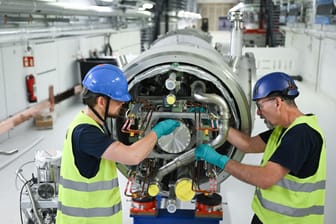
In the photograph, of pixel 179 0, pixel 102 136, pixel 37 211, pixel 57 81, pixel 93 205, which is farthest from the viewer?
pixel 179 0

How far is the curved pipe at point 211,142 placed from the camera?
5.20 feet

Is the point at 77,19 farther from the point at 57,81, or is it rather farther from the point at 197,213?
the point at 197,213

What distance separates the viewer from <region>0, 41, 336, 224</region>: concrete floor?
255cm

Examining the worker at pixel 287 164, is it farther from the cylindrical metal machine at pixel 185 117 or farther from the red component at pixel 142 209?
the red component at pixel 142 209

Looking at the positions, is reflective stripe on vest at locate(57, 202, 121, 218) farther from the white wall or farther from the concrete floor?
the white wall

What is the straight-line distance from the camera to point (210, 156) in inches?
58.6

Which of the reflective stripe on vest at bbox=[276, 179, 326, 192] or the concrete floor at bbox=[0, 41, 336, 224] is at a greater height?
the reflective stripe on vest at bbox=[276, 179, 326, 192]

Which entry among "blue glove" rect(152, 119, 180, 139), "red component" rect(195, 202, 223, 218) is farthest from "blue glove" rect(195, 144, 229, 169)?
"red component" rect(195, 202, 223, 218)

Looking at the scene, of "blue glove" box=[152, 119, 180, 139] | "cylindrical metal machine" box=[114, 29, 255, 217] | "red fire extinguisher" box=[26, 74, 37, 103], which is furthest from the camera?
"red fire extinguisher" box=[26, 74, 37, 103]

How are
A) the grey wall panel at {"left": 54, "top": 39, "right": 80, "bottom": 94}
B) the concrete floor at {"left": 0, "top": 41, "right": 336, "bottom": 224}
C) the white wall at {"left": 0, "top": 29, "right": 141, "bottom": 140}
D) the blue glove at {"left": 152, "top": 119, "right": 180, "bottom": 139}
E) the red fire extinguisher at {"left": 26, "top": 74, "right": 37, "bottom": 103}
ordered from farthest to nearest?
the grey wall panel at {"left": 54, "top": 39, "right": 80, "bottom": 94} → the red fire extinguisher at {"left": 26, "top": 74, "right": 37, "bottom": 103} → the white wall at {"left": 0, "top": 29, "right": 141, "bottom": 140} → the concrete floor at {"left": 0, "top": 41, "right": 336, "bottom": 224} → the blue glove at {"left": 152, "top": 119, "right": 180, "bottom": 139}

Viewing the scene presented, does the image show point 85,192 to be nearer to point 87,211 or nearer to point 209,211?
point 87,211

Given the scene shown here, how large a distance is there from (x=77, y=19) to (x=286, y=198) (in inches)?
199

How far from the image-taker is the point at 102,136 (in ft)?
4.50

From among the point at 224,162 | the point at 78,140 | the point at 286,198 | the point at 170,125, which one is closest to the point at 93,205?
the point at 78,140
